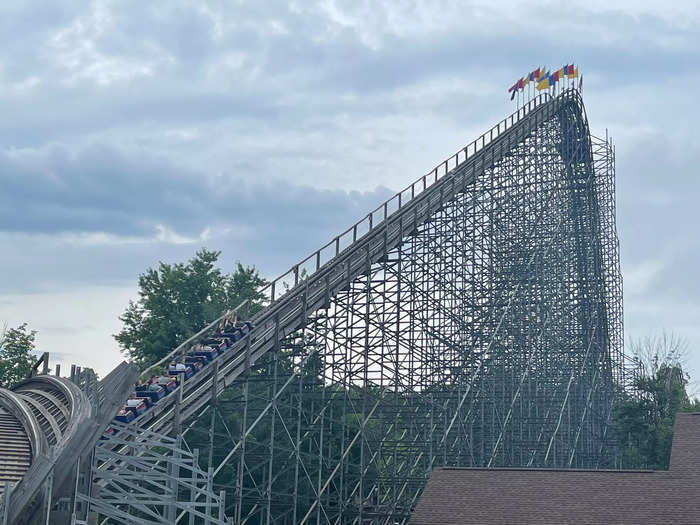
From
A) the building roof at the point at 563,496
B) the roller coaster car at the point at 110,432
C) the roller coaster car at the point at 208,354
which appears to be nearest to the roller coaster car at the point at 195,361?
the roller coaster car at the point at 208,354

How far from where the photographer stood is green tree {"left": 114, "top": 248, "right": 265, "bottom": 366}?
4847 centimetres

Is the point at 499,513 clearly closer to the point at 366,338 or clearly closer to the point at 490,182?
the point at 366,338

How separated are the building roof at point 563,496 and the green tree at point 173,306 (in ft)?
88.5

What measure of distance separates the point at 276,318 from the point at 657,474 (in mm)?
11670

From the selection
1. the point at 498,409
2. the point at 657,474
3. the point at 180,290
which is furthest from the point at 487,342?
the point at 180,290

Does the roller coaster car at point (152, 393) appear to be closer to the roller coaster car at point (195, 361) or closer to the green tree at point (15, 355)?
the roller coaster car at point (195, 361)

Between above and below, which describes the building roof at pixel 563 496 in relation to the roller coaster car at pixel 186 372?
below

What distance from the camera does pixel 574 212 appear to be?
4762 cm

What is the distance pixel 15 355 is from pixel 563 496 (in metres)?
32.1

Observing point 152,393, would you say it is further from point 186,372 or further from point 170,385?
point 186,372

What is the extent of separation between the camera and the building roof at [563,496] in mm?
20547

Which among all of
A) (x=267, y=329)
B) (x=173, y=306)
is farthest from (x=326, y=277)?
(x=173, y=306)

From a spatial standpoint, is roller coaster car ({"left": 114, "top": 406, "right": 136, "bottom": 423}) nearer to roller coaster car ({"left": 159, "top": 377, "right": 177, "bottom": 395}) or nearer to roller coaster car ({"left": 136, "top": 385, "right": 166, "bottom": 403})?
roller coaster car ({"left": 136, "top": 385, "right": 166, "bottom": 403})

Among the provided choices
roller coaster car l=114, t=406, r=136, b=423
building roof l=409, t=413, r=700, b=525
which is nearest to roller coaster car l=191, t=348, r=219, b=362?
roller coaster car l=114, t=406, r=136, b=423
